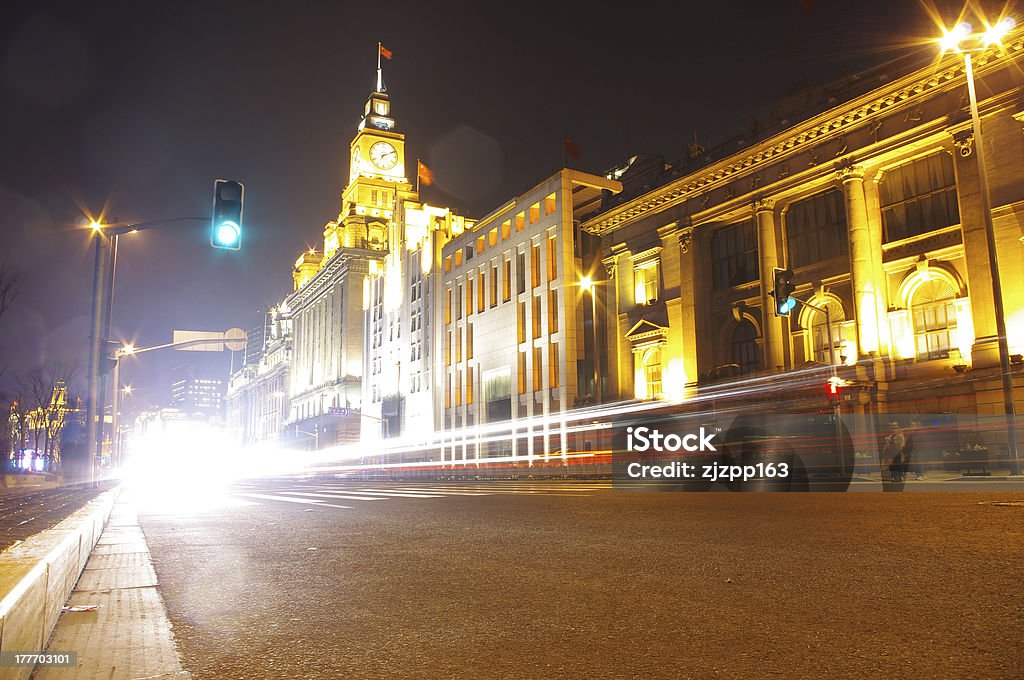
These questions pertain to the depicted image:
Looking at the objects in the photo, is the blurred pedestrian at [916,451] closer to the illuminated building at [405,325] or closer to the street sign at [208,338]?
the street sign at [208,338]

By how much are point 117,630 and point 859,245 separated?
112 ft

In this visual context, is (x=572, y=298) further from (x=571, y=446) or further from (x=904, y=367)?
(x=904, y=367)

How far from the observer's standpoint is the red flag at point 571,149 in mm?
50938

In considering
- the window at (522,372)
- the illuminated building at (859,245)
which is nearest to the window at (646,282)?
the illuminated building at (859,245)

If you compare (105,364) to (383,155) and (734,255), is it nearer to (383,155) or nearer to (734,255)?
(734,255)

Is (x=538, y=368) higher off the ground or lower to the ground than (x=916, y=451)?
higher

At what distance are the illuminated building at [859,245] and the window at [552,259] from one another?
362 inches

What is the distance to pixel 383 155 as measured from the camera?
12294 centimetres

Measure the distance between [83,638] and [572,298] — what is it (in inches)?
1906

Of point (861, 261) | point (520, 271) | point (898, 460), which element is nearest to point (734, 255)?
point (861, 261)

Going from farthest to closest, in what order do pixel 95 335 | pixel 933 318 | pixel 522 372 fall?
pixel 522 372, pixel 933 318, pixel 95 335

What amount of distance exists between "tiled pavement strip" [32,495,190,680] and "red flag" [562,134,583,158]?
47.9 m

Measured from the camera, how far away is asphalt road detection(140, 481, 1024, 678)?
2.92 meters

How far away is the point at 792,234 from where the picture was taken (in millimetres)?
36969
